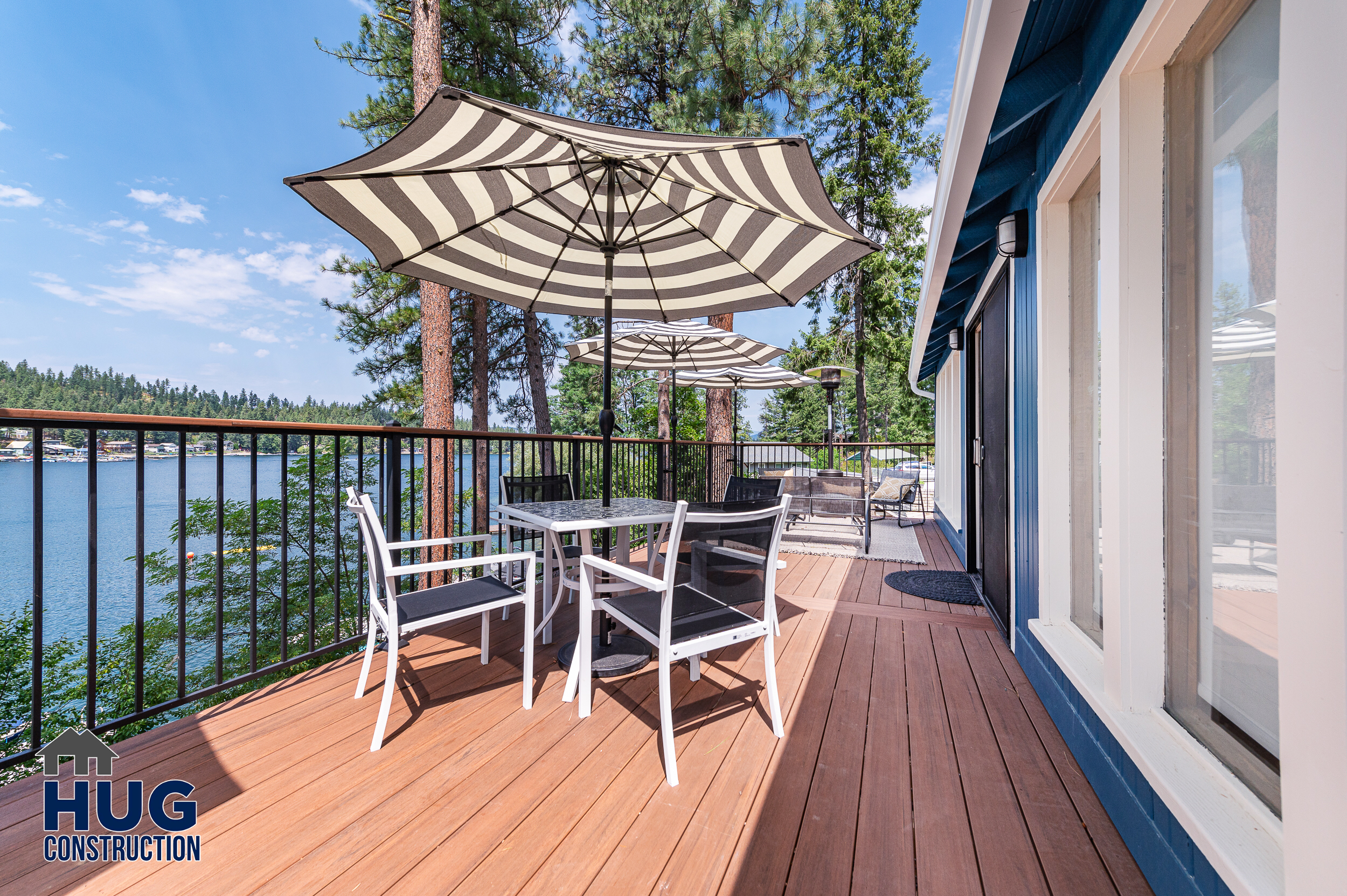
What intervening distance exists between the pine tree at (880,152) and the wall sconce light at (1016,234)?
417 inches

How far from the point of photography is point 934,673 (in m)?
2.53

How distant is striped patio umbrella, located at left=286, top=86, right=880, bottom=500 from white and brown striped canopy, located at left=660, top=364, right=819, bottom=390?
2915mm

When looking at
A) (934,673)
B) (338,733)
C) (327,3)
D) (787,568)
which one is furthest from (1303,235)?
(327,3)

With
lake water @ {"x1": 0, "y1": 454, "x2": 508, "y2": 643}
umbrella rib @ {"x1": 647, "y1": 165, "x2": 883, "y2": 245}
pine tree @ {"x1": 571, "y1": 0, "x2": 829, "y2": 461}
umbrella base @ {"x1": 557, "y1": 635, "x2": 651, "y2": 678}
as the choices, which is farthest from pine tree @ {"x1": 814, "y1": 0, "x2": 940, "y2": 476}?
umbrella base @ {"x1": 557, "y1": 635, "x2": 651, "y2": 678}

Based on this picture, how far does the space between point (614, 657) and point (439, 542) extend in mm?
1019

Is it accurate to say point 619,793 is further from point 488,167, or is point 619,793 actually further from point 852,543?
point 852,543

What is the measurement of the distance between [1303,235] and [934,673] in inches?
87.9

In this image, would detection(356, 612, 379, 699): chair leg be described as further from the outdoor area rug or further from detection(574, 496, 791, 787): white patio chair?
the outdoor area rug

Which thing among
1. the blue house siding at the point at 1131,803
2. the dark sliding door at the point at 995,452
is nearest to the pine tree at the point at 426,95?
the dark sliding door at the point at 995,452

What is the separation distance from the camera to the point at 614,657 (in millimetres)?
2660

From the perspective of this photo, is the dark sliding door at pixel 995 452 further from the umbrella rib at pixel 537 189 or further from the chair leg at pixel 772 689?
the umbrella rib at pixel 537 189

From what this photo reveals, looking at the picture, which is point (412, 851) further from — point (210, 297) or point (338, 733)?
point (210, 297)

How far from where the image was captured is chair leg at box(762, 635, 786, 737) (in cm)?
197

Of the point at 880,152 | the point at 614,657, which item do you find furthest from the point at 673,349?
the point at 880,152
